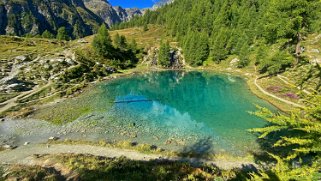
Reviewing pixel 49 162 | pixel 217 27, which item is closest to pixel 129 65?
pixel 217 27

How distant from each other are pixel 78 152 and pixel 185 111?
964 inches

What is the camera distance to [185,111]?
165 feet

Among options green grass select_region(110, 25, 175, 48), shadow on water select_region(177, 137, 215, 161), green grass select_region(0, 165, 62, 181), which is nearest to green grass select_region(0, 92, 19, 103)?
green grass select_region(0, 165, 62, 181)

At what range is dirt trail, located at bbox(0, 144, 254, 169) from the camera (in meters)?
28.4

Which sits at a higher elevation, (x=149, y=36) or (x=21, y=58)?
(x=149, y=36)

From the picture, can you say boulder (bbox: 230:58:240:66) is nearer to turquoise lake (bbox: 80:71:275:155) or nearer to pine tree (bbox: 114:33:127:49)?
turquoise lake (bbox: 80:71:275:155)

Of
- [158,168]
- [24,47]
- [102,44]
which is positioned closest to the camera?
[158,168]

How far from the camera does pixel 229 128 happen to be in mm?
38969

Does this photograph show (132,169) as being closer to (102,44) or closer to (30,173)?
(30,173)

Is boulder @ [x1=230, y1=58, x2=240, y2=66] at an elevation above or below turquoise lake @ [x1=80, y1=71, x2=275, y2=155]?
above

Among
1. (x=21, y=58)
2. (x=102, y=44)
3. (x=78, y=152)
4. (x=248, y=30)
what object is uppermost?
(x=248, y=30)

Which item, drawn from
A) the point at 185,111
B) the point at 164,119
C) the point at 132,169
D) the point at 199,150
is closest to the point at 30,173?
the point at 132,169

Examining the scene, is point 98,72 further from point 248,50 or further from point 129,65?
point 248,50

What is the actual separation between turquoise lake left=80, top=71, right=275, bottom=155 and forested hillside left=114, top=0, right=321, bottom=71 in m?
14.1
